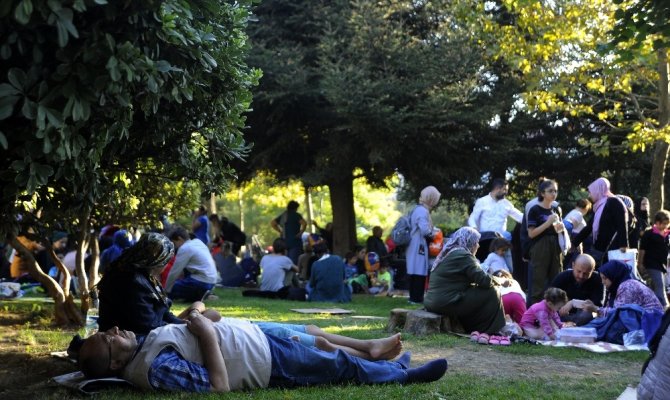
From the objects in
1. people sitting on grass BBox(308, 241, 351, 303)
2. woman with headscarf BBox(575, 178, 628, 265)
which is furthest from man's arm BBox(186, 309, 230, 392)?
people sitting on grass BBox(308, 241, 351, 303)

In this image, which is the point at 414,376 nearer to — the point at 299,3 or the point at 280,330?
the point at 280,330

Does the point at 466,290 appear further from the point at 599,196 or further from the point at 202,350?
the point at 202,350

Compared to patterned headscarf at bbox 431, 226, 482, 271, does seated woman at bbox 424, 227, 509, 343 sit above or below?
below

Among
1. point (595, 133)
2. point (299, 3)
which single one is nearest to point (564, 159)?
point (595, 133)

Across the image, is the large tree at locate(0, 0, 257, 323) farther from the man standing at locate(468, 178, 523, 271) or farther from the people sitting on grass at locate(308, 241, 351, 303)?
the people sitting on grass at locate(308, 241, 351, 303)

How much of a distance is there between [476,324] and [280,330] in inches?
144

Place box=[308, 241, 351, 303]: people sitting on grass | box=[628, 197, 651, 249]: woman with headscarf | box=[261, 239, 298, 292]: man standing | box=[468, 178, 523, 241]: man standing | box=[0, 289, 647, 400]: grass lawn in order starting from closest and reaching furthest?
box=[0, 289, 647, 400]: grass lawn
box=[628, 197, 651, 249]: woman with headscarf
box=[468, 178, 523, 241]: man standing
box=[308, 241, 351, 303]: people sitting on grass
box=[261, 239, 298, 292]: man standing

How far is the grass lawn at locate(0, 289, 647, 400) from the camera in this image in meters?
5.82

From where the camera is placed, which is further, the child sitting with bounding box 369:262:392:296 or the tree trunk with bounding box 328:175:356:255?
the tree trunk with bounding box 328:175:356:255

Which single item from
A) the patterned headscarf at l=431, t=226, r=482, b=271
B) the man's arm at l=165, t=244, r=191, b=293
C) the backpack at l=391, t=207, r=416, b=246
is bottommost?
the man's arm at l=165, t=244, r=191, b=293

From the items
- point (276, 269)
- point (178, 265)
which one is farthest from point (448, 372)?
point (276, 269)

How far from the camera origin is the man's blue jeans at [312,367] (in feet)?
19.4

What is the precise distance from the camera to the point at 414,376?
617 cm

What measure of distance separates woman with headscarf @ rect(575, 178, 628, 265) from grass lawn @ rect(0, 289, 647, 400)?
7.52 ft
